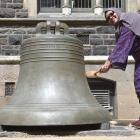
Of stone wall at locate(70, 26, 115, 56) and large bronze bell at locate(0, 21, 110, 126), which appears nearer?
large bronze bell at locate(0, 21, 110, 126)

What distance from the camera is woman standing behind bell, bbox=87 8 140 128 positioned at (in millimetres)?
4336

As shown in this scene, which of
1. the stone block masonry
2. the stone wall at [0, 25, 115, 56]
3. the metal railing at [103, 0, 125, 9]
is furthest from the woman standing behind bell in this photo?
the metal railing at [103, 0, 125, 9]

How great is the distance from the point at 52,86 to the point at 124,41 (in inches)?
28.4

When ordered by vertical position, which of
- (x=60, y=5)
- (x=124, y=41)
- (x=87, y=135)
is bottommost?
(x=87, y=135)

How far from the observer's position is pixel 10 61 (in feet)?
28.9

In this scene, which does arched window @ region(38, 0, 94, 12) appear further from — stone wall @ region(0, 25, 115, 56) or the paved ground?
the paved ground

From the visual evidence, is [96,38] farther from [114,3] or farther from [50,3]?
[50,3]

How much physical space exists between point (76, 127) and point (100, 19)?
16.0 feet

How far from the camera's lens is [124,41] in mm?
4363

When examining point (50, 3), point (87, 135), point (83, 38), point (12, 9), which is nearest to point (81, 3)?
point (50, 3)

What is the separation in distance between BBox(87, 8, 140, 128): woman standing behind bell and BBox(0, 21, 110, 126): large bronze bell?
0.23 metres

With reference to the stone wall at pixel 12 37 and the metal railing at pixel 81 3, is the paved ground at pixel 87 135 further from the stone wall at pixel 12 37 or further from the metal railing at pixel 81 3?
the metal railing at pixel 81 3

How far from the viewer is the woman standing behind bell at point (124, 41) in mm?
4336

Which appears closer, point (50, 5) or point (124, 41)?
point (124, 41)
